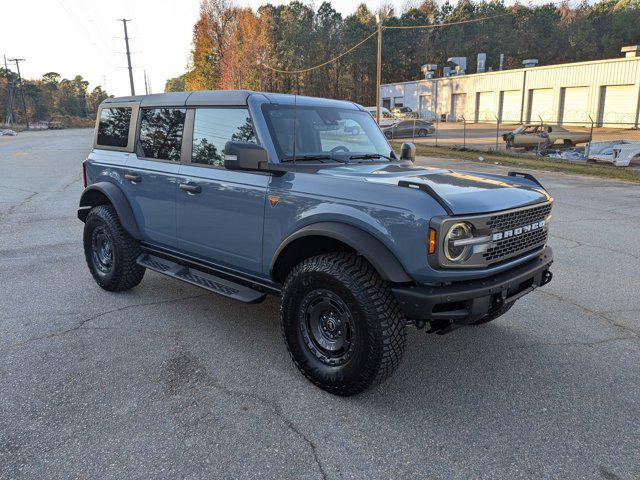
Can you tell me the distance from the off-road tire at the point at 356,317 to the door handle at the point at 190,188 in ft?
3.95

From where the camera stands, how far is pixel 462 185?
332cm

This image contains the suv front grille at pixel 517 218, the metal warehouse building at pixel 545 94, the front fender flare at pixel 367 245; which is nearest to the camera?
the front fender flare at pixel 367 245

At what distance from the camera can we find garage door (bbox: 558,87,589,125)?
133 ft

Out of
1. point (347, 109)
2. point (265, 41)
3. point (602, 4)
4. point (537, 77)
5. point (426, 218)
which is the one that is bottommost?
point (426, 218)

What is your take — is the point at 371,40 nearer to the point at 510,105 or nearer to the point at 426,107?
the point at 426,107

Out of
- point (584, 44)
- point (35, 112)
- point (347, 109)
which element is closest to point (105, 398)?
point (347, 109)

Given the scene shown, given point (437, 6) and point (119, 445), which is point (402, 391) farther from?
point (437, 6)

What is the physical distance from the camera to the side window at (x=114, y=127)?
16.5ft

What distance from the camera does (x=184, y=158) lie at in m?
4.29

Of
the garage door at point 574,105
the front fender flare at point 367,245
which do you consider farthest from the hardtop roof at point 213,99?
the garage door at point 574,105

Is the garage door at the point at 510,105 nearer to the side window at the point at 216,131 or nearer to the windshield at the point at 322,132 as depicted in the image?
the windshield at the point at 322,132

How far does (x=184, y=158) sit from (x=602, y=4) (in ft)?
292

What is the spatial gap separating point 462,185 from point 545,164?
56.0ft

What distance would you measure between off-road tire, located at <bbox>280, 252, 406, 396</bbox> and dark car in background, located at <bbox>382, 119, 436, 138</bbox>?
31.4 m
